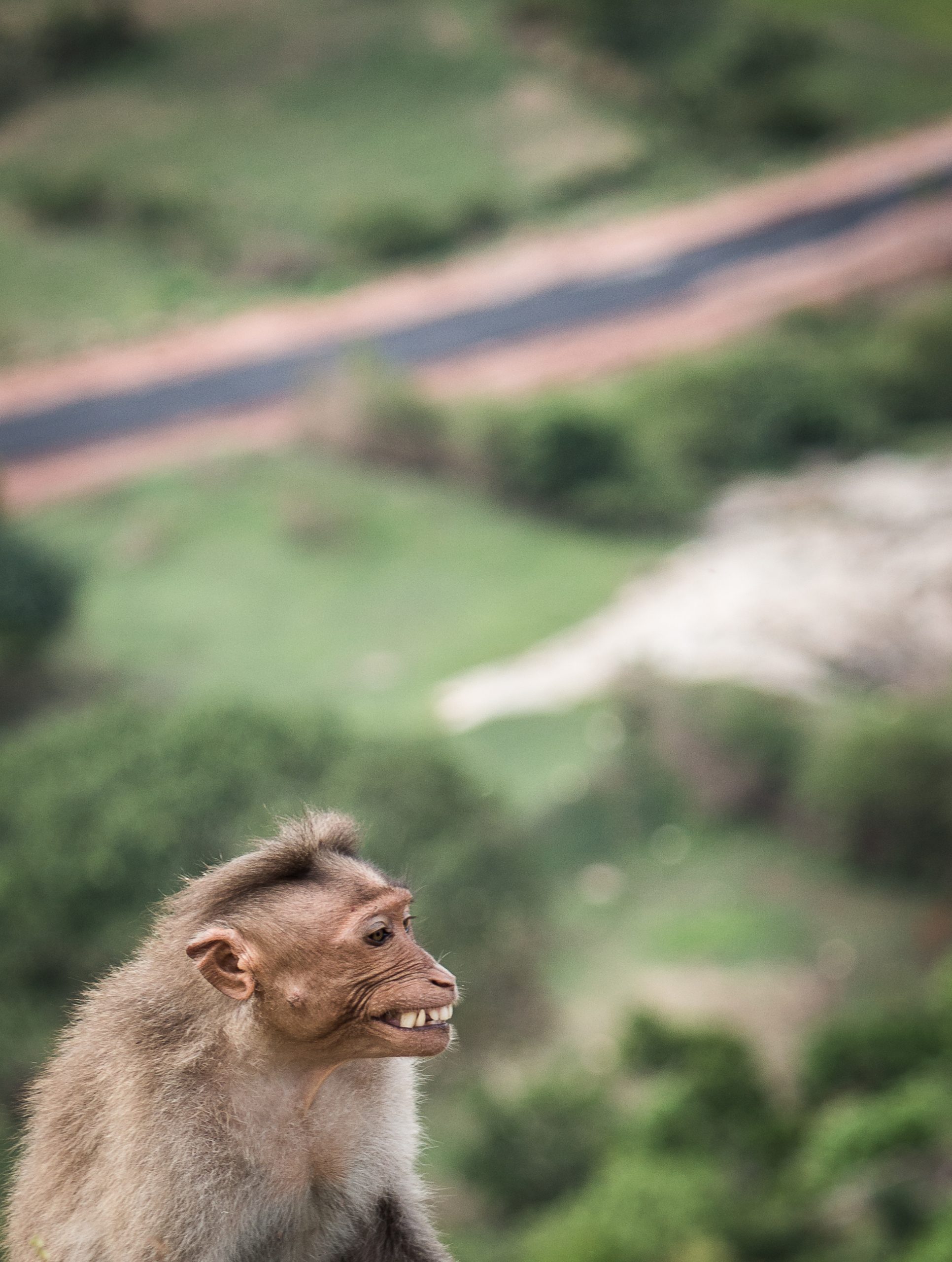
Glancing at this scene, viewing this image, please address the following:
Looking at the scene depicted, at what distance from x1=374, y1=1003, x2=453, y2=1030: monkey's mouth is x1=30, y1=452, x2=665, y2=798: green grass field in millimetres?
12525

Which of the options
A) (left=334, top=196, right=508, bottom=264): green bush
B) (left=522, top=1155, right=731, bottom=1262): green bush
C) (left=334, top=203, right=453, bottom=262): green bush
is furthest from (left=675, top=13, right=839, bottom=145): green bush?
(left=522, top=1155, right=731, bottom=1262): green bush

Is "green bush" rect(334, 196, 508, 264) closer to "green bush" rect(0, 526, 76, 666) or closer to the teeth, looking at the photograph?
"green bush" rect(0, 526, 76, 666)

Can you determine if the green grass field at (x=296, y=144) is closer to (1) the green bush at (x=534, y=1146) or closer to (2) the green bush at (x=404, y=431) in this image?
(2) the green bush at (x=404, y=431)

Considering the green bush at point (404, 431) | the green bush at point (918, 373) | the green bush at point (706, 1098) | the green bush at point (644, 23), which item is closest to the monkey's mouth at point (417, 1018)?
the green bush at point (706, 1098)

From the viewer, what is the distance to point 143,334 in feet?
55.5

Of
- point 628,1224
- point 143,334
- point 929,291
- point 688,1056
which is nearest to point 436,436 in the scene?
A: point 143,334

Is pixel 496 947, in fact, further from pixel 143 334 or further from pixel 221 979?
pixel 221 979

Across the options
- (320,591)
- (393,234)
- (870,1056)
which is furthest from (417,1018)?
(393,234)

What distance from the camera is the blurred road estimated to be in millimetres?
17328

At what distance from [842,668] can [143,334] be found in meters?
8.58

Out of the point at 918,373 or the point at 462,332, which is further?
the point at 918,373

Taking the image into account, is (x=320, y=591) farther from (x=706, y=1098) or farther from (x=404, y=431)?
(x=706, y=1098)

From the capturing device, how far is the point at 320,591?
17047 mm

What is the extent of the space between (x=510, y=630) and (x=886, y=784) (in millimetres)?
4315
